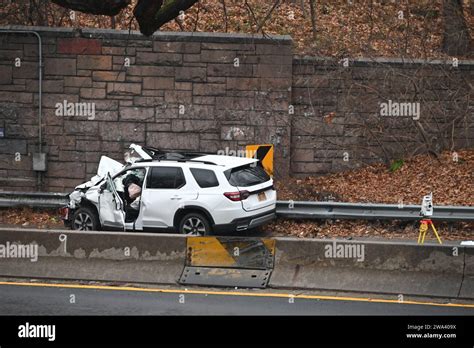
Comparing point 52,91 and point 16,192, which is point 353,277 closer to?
point 16,192

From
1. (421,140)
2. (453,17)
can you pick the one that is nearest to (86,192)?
(421,140)

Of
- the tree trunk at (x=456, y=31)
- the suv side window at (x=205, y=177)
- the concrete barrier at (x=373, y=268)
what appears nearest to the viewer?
the concrete barrier at (x=373, y=268)

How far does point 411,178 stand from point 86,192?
734 cm

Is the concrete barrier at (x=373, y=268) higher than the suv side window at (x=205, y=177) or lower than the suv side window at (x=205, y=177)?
lower

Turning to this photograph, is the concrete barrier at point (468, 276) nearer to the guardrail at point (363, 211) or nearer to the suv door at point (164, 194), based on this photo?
the guardrail at point (363, 211)

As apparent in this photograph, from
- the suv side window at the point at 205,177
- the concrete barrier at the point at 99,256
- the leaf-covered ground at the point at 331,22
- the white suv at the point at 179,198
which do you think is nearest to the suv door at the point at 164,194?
the white suv at the point at 179,198

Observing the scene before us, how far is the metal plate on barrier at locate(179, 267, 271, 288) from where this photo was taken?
12.7 meters

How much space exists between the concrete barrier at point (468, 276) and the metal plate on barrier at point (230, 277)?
2.79 metres

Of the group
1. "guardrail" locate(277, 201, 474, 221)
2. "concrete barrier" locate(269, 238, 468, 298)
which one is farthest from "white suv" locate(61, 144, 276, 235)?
"concrete barrier" locate(269, 238, 468, 298)

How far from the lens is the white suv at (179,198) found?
16.1 metres

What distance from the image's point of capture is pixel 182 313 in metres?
11.0
